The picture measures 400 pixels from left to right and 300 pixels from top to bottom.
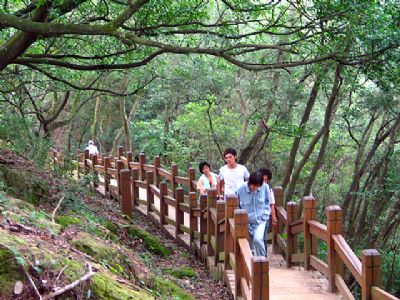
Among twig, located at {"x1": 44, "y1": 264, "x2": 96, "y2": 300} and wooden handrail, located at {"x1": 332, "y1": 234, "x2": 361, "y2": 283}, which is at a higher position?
twig, located at {"x1": 44, "y1": 264, "x2": 96, "y2": 300}

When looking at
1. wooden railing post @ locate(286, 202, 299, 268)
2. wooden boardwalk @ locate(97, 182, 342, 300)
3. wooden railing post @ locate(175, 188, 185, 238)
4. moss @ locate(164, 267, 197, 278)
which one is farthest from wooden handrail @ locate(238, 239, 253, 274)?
wooden railing post @ locate(175, 188, 185, 238)

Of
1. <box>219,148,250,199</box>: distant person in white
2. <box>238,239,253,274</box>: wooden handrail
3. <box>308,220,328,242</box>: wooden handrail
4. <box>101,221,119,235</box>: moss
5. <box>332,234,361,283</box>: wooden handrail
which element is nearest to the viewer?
<box>332,234,361,283</box>: wooden handrail

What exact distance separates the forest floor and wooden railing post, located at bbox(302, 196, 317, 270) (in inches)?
49.0

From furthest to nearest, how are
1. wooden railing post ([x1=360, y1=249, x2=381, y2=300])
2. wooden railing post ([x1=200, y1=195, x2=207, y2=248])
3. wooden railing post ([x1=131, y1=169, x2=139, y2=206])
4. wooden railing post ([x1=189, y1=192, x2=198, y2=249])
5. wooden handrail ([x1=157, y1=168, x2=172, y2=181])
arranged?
1. wooden railing post ([x1=131, y1=169, x2=139, y2=206])
2. wooden handrail ([x1=157, y1=168, x2=172, y2=181])
3. wooden railing post ([x1=189, y1=192, x2=198, y2=249])
4. wooden railing post ([x1=200, y1=195, x2=207, y2=248])
5. wooden railing post ([x1=360, y1=249, x2=381, y2=300])

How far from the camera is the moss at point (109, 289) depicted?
3217 mm

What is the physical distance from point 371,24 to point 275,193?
325 cm

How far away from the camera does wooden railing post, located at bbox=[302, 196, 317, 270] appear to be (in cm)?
639

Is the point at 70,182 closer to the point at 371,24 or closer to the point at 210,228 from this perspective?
the point at 210,228

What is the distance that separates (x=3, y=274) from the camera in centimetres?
292

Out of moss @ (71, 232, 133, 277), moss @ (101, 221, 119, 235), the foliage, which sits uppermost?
the foliage

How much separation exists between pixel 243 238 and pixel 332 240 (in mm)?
1059

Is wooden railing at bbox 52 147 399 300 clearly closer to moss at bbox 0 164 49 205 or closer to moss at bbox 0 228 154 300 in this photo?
moss at bbox 0 228 154 300

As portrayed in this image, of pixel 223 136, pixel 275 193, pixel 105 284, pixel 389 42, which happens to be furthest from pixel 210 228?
pixel 223 136

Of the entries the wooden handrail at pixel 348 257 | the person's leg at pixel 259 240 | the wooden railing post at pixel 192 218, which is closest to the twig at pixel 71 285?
the wooden handrail at pixel 348 257
